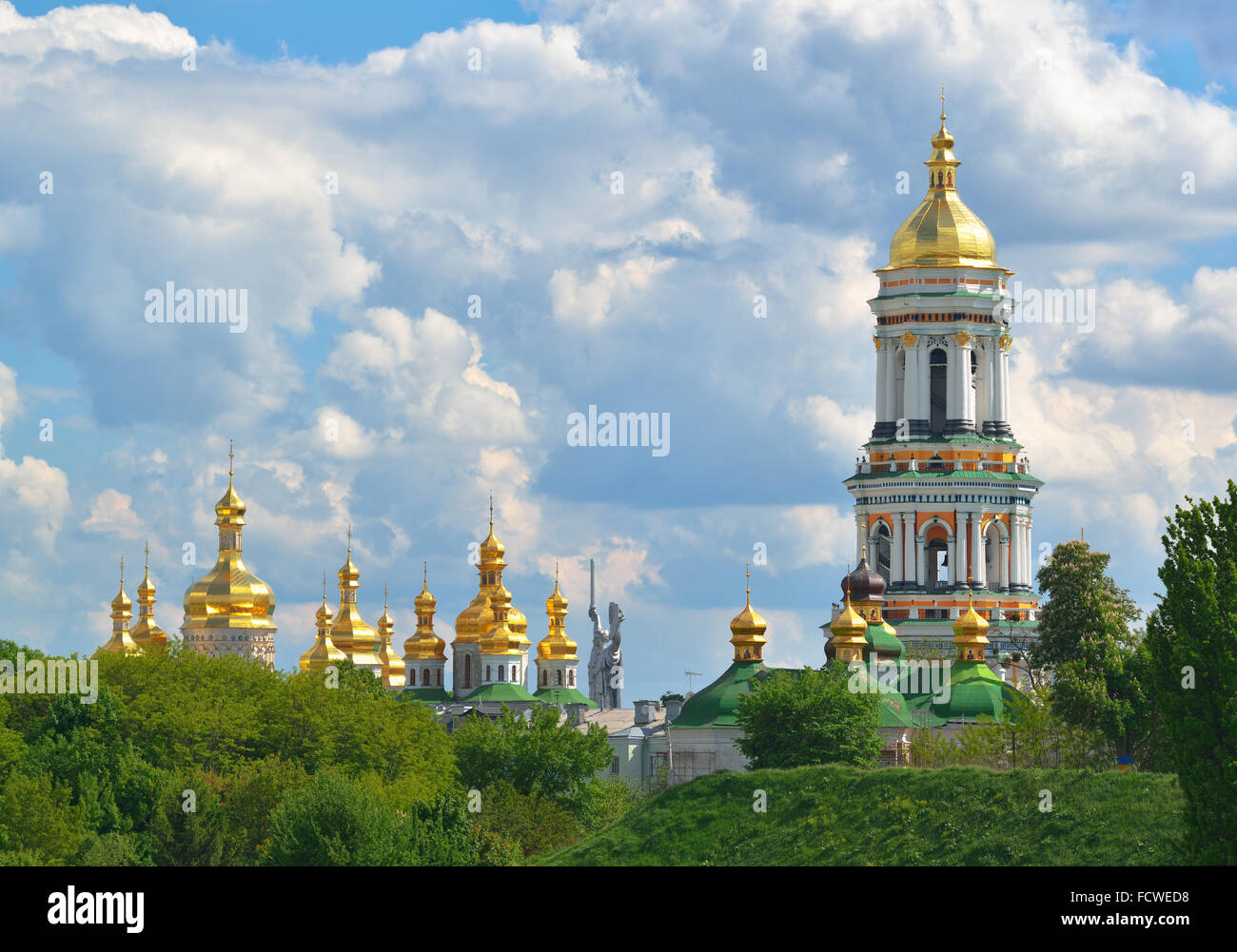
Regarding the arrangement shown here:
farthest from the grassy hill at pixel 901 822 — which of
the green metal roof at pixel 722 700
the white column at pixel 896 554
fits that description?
the white column at pixel 896 554

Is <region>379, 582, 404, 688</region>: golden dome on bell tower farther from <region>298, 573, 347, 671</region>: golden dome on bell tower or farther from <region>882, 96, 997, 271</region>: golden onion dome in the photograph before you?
<region>882, 96, 997, 271</region>: golden onion dome

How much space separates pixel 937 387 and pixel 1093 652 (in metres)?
35.8

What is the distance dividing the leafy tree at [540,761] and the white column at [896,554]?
59.1ft

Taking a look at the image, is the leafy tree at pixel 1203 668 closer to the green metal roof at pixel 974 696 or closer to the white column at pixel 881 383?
the green metal roof at pixel 974 696

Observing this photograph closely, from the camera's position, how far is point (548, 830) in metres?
79.3

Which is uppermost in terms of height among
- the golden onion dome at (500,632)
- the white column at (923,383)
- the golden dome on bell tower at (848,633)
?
the white column at (923,383)

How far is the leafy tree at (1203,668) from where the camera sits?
159 feet

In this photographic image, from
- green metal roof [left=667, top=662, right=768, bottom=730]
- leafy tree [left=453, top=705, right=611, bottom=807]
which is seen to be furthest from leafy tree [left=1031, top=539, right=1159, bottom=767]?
leafy tree [left=453, top=705, right=611, bottom=807]

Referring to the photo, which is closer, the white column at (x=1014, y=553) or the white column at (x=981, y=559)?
the white column at (x=981, y=559)

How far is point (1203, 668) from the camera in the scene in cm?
5025

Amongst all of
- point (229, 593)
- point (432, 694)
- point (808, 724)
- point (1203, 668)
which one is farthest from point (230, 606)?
point (1203, 668)

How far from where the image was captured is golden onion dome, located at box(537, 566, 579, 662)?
465ft
